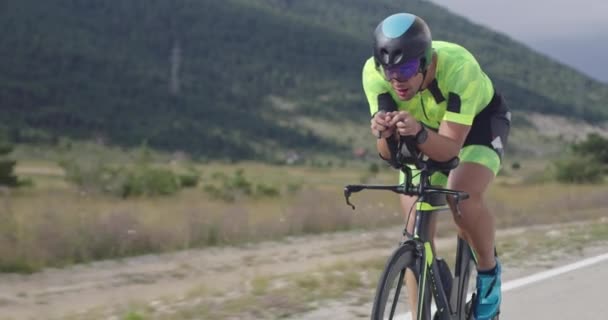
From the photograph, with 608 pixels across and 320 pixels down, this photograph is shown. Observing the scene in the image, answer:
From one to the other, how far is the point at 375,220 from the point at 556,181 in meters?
29.1

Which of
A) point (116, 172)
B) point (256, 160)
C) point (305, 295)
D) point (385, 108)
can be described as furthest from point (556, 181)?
point (385, 108)

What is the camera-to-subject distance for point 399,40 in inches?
157

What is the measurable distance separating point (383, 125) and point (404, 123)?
0.33 feet

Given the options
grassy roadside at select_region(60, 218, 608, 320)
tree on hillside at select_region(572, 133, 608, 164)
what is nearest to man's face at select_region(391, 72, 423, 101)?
grassy roadside at select_region(60, 218, 608, 320)

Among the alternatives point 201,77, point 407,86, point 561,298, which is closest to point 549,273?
point 561,298

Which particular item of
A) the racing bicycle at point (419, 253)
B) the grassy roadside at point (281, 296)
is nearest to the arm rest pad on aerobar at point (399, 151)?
the racing bicycle at point (419, 253)

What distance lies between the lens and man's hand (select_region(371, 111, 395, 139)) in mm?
3971

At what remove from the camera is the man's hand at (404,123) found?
12.9 feet

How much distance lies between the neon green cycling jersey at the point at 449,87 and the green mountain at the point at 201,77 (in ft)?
206

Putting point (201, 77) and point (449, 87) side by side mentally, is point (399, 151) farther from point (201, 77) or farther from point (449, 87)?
point (201, 77)

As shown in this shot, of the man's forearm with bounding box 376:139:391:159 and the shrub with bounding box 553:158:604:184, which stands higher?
the man's forearm with bounding box 376:139:391:159

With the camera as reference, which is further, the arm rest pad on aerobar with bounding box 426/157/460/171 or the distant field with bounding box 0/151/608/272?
the distant field with bounding box 0/151/608/272

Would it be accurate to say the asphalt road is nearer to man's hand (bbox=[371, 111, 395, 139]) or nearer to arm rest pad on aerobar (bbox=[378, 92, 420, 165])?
arm rest pad on aerobar (bbox=[378, 92, 420, 165])

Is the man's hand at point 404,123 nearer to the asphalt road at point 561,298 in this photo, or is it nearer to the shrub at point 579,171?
the asphalt road at point 561,298
